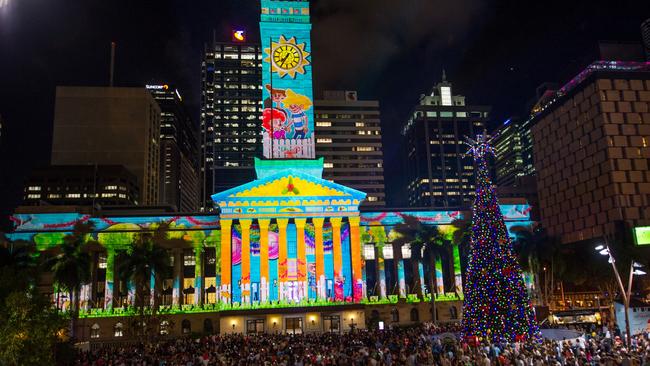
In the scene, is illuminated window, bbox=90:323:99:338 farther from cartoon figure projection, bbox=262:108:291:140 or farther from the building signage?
the building signage

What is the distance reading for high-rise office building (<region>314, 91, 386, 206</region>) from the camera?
182 metres

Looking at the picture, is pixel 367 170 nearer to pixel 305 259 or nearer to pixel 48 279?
pixel 305 259

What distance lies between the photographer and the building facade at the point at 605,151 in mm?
95250

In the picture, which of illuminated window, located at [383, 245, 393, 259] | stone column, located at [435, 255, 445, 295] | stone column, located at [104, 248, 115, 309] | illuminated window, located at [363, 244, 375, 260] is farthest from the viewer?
illuminated window, located at [383, 245, 393, 259]

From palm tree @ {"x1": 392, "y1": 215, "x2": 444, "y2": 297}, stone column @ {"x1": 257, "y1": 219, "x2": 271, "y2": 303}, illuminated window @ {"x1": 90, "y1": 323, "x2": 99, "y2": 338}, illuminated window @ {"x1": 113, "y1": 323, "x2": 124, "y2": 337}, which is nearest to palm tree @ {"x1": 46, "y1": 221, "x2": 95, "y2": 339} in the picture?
illuminated window @ {"x1": 90, "y1": 323, "x2": 99, "y2": 338}

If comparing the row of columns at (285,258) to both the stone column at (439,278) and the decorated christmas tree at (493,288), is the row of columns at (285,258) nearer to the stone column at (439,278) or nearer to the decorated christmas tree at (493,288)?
the stone column at (439,278)

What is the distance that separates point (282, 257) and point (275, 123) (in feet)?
77.0

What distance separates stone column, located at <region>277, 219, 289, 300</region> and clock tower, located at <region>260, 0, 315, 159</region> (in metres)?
13.6

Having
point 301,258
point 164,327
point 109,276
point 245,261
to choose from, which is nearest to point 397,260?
point 301,258

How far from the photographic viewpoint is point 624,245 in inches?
3174

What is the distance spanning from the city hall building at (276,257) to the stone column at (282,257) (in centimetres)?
15

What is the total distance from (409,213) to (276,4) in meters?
42.5

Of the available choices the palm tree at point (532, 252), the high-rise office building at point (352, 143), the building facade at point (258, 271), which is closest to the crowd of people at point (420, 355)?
the building facade at point (258, 271)

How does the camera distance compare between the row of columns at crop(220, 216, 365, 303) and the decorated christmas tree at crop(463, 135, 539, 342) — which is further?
the row of columns at crop(220, 216, 365, 303)
